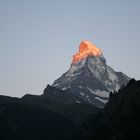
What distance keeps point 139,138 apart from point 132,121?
19193mm

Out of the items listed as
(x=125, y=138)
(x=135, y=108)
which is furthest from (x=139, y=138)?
(x=135, y=108)

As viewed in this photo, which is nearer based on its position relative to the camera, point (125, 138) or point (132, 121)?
point (125, 138)

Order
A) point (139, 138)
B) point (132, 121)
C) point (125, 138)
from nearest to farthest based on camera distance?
point (139, 138)
point (125, 138)
point (132, 121)

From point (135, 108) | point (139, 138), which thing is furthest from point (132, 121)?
point (139, 138)

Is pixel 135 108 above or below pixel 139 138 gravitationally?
above

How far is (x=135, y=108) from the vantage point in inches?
5650

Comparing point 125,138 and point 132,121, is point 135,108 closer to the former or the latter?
point 132,121

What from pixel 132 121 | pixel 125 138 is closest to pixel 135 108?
pixel 132 121

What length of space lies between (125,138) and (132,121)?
10311mm

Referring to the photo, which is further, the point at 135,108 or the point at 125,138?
the point at 135,108

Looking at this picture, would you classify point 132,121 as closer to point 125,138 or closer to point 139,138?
point 125,138

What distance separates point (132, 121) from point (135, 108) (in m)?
4.41

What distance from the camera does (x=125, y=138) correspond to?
134250 mm

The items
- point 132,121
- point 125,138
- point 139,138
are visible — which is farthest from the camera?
point 132,121
